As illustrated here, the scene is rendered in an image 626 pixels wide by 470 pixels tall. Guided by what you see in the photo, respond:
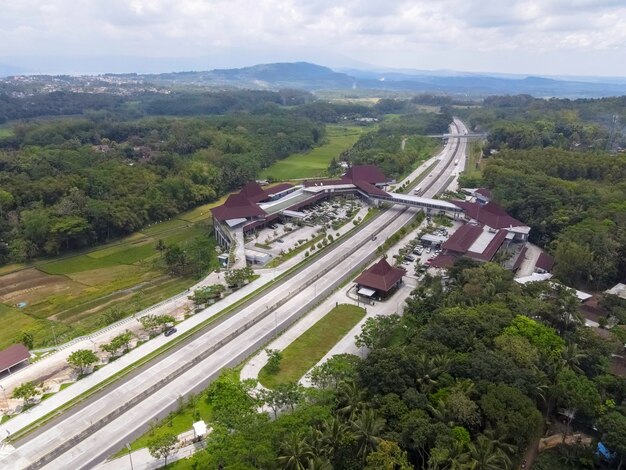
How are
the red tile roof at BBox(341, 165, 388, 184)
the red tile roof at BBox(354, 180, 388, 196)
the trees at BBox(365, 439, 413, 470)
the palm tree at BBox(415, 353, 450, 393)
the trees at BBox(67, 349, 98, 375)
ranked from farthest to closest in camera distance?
the red tile roof at BBox(341, 165, 388, 184) < the red tile roof at BBox(354, 180, 388, 196) < the trees at BBox(67, 349, 98, 375) < the palm tree at BBox(415, 353, 450, 393) < the trees at BBox(365, 439, 413, 470)

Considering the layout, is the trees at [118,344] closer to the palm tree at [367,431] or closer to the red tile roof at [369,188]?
the palm tree at [367,431]

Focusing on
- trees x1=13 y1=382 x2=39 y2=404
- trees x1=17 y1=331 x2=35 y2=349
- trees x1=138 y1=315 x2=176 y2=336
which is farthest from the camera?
A: trees x1=138 y1=315 x2=176 y2=336

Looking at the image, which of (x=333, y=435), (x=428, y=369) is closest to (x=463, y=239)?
(x=428, y=369)

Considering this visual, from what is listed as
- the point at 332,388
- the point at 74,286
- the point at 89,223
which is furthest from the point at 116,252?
the point at 332,388

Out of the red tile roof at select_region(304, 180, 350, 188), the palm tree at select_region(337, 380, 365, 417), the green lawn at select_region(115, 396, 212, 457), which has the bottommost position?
the red tile roof at select_region(304, 180, 350, 188)

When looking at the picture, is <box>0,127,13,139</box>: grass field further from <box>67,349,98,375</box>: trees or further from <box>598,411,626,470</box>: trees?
<box>598,411,626,470</box>: trees

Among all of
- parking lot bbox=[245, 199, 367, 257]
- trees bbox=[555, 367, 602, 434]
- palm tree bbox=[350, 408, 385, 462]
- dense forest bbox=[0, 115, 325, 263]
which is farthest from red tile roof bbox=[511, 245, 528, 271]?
dense forest bbox=[0, 115, 325, 263]

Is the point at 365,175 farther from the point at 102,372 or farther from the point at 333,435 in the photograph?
the point at 333,435

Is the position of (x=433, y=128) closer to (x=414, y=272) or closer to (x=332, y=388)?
(x=414, y=272)
